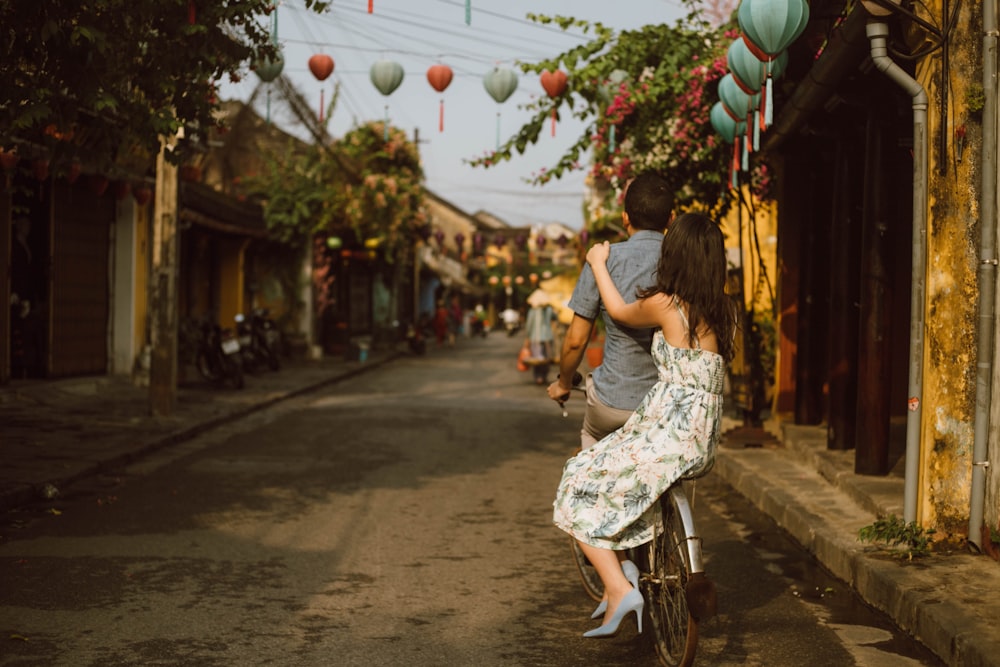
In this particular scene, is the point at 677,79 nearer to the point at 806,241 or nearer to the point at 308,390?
the point at 806,241

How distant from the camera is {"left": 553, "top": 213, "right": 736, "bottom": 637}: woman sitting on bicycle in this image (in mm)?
4734

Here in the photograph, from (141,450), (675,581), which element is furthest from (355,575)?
(141,450)

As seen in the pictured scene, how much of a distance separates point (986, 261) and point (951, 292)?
312 millimetres

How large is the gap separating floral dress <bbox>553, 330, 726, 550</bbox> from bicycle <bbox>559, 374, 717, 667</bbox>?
74 mm

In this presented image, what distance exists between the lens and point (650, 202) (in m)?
5.14

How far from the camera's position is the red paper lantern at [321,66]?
13.8m

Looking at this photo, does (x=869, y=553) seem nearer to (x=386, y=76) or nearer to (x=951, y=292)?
(x=951, y=292)

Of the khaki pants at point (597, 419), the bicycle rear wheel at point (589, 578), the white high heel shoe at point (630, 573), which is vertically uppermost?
the khaki pants at point (597, 419)

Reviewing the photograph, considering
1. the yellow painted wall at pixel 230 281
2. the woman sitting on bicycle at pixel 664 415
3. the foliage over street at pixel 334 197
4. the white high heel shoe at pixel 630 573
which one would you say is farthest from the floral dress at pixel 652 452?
the foliage over street at pixel 334 197

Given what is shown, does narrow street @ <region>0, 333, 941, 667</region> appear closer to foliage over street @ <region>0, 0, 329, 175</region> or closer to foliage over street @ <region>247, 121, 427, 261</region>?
foliage over street @ <region>0, 0, 329, 175</region>

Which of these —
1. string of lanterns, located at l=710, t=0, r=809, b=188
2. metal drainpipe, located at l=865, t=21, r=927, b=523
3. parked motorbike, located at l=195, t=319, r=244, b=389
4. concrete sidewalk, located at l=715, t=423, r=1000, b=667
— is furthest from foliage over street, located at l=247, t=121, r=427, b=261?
metal drainpipe, located at l=865, t=21, r=927, b=523

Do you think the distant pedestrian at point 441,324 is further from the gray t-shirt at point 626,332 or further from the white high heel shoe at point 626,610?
the white high heel shoe at point 626,610

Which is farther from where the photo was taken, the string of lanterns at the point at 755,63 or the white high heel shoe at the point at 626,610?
the string of lanterns at the point at 755,63

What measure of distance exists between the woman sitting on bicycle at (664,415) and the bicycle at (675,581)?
0.25 ft
